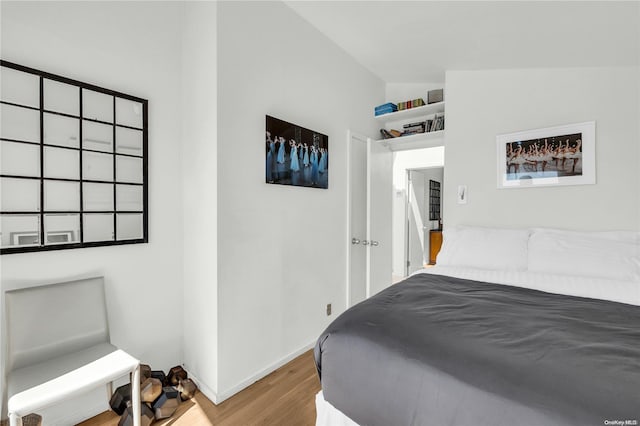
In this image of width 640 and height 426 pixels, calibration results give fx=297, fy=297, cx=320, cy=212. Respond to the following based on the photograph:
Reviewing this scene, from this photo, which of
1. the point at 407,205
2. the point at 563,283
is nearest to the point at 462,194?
the point at 563,283

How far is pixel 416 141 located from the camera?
3.33m

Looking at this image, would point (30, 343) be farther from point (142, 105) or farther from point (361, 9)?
point (361, 9)

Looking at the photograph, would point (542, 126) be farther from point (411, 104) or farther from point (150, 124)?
point (150, 124)

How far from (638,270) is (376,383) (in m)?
1.88

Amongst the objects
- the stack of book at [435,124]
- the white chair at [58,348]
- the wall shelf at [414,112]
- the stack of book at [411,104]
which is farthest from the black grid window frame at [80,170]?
the stack of book at [435,124]

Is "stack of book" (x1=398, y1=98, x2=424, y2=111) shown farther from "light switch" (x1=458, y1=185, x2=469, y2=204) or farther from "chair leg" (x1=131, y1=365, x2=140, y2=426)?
"chair leg" (x1=131, y1=365, x2=140, y2=426)

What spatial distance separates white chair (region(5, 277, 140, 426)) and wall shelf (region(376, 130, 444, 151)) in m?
2.85

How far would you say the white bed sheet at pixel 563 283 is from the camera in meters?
1.64

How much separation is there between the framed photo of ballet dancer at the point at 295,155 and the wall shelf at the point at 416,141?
0.96 m

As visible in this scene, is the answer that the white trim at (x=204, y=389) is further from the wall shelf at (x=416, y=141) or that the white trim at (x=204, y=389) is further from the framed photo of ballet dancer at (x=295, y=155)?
the wall shelf at (x=416, y=141)

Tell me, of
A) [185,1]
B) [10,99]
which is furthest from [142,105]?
[185,1]

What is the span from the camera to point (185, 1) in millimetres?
2121

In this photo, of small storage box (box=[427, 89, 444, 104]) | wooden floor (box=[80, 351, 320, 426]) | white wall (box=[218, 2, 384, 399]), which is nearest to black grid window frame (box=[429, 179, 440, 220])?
small storage box (box=[427, 89, 444, 104])

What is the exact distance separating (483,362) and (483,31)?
87.7 inches
